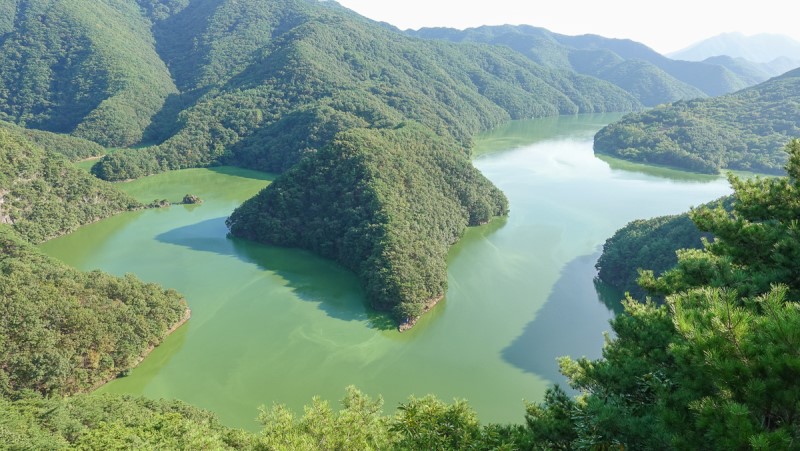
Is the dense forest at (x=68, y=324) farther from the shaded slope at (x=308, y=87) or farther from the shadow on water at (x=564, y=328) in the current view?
the shaded slope at (x=308, y=87)

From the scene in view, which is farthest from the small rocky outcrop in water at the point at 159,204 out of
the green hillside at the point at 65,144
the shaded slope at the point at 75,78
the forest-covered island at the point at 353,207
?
the shaded slope at the point at 75,78

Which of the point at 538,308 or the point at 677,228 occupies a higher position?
the point at 677,228

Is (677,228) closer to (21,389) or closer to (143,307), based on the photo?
(143,307)

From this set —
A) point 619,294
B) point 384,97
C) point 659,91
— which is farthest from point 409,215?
point 659,91

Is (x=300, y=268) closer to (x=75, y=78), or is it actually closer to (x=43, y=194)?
(x=43, y=194)

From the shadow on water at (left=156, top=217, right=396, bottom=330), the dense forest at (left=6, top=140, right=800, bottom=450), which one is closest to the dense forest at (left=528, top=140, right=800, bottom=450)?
the dense forest at (left=6, top=140, right=800, bottom=450)

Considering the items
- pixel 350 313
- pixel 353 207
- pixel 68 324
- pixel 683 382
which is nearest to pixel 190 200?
pixel 353 207
